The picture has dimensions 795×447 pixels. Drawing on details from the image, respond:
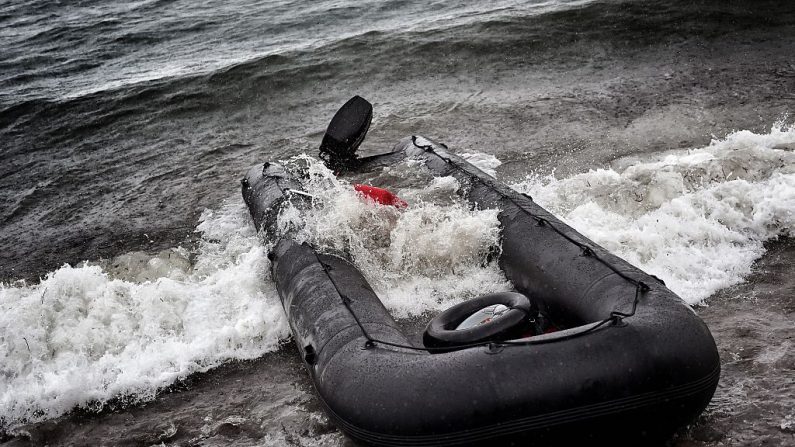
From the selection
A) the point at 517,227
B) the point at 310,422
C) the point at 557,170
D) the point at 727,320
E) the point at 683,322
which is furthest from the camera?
the point at 557,170

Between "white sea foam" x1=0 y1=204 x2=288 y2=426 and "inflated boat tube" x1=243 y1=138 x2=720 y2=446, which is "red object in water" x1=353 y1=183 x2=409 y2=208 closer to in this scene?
"white sea foam" x1=0 y1=204 x2=288 y2=426

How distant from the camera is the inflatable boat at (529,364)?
3061 millimetres

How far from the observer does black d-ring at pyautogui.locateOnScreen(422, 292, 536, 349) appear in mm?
3527

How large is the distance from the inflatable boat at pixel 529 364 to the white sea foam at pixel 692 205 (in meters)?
1.35

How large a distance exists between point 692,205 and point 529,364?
3.59 metres

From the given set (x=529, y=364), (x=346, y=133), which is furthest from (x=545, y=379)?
(x=346, y=133)

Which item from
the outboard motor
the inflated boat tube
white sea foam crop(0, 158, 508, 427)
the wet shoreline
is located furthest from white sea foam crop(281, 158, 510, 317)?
the outboard motor

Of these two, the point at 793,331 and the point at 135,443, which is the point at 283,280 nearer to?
the point at 135,443

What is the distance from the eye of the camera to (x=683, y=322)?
3307mm

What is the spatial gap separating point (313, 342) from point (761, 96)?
773 centimetres

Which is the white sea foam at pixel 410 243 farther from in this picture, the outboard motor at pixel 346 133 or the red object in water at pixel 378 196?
the outboard motor at pixel 346 133

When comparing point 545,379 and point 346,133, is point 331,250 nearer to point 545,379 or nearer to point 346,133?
point 545,379

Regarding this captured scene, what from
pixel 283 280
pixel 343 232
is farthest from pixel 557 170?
pixel 283 280

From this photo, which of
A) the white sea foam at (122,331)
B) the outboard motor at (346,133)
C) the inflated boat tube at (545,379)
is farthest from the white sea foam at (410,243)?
the outboard motor at (346,133)
